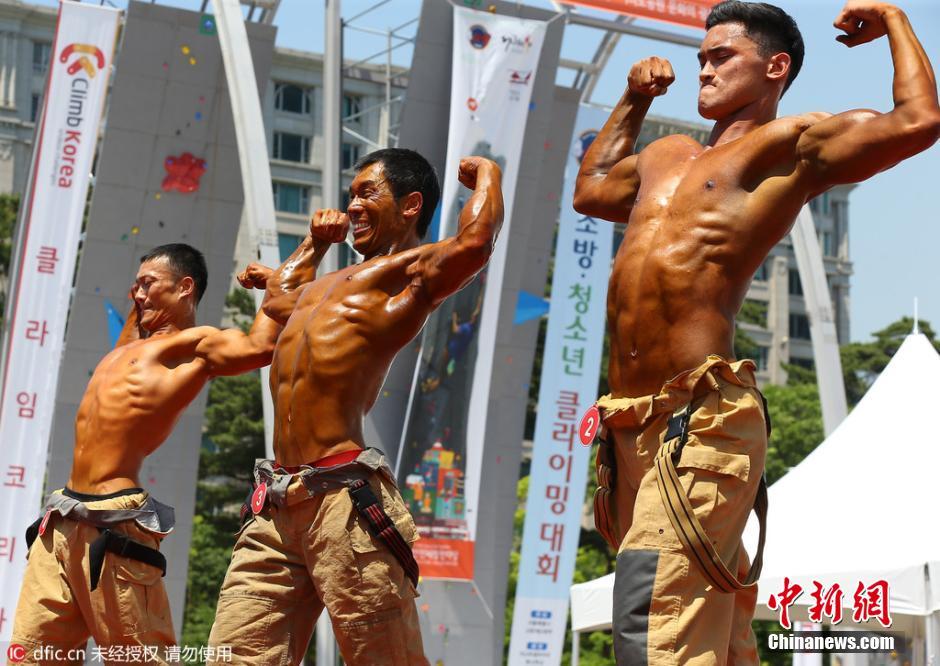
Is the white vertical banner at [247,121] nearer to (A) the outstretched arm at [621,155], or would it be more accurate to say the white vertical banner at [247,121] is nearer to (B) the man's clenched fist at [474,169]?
(B) the man's clenched fist at [474,169]

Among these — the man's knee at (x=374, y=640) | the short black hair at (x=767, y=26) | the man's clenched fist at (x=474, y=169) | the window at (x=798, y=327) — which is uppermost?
the window at (x=798, y=327)

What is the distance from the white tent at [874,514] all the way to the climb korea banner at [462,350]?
8.60ft

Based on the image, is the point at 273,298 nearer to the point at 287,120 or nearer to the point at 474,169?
the point at 474,169

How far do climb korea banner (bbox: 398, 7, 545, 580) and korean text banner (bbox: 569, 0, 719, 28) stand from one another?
109 centimetres

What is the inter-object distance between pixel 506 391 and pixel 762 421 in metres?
10.9

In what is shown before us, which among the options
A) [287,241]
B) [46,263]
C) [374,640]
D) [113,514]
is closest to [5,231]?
[287,241]

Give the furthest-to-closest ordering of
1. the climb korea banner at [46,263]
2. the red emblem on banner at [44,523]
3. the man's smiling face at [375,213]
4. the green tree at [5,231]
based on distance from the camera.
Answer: the green tree at [5,231] → the climb korea banner at [46,263] → the red emblem on banner at [44,523] → the man's smiling face at [375,213]

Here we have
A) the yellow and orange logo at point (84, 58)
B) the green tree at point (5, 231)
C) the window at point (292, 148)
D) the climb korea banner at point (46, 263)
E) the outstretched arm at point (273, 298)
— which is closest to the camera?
the outstretched arm at point (273, 298)

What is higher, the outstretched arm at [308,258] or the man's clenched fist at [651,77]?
the man's clenched fist at [651,77]

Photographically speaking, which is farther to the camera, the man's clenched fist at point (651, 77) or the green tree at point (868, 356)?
the green tree at point (868, 356)

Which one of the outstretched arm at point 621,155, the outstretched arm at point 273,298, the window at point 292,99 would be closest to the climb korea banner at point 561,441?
the outstretched arm at point 273,298

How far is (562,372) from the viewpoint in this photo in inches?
511

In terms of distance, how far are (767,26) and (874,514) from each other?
15.4 ft

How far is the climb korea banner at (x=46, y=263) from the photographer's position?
10266 mm
